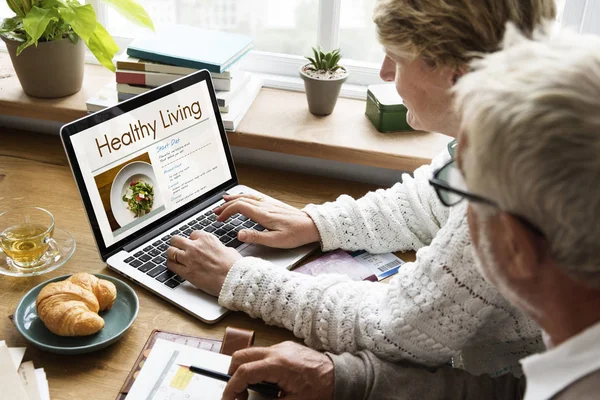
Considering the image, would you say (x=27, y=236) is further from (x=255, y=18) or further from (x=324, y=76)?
(x=255, y=18)

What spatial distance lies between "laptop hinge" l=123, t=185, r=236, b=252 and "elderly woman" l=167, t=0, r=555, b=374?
0.26 feet

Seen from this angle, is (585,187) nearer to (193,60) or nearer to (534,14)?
(534,14)

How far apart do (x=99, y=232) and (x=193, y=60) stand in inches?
19.9

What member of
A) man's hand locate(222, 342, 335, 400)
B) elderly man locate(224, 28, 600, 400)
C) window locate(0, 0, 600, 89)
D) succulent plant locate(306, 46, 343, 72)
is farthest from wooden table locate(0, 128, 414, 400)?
elderly man locate(224, 28, 600, 400)

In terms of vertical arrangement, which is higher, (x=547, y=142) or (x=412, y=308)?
(x=547, y=142)

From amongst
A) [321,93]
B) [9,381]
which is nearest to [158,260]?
[9,381]

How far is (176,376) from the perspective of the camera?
103 cm

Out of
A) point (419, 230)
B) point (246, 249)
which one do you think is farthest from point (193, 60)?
point (419, 230)

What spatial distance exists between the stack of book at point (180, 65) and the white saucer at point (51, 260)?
41 centimetres

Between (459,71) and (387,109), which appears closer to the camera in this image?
(459,71)

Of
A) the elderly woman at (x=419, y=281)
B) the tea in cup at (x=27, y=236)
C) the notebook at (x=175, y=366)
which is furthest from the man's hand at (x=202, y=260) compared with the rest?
the tea in cup at (x=27, y=236)

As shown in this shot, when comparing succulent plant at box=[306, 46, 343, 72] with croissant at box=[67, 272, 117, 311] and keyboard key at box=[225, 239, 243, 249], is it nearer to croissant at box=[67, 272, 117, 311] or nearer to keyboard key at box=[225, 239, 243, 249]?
keyboard key at box=[225, 239, 243, 249]

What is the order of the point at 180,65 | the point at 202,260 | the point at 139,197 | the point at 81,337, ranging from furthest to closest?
the point at 180,65, the point at 139,197, the point at 202,260, the point at 81,337

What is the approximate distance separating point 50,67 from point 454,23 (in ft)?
3.44
